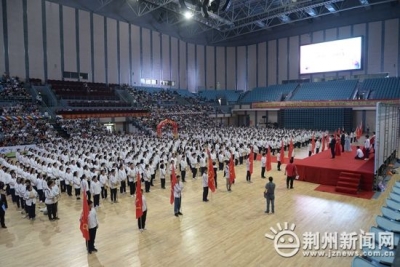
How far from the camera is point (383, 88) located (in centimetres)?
2920

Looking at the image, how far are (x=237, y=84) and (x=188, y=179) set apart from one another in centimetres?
3318

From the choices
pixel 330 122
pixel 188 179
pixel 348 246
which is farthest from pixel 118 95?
pixel 348 246

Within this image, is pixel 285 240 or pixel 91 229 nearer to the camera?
pixel 91 229

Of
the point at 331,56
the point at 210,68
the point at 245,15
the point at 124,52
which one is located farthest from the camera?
the point at 210,68

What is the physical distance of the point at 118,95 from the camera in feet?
104

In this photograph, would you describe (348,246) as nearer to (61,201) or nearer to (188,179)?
(188,179)

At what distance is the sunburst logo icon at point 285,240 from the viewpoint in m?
6.22

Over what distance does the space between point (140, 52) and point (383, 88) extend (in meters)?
28.1

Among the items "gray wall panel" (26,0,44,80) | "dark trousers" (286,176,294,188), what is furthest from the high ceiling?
"dark trousers" (286,176,294,188)

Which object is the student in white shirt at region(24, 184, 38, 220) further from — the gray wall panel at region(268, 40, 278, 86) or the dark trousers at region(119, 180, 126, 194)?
the gray wall panel at region(268, 40, 278, 86)

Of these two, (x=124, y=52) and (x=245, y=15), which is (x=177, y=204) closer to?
(x=124, y=52)

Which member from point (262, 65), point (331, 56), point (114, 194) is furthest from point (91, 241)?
point (262, 65)

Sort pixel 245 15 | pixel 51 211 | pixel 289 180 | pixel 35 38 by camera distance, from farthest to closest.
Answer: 1. pixel 245 15
2. pixel 35 38
3. pixel 289 180
4. pixel 51 211

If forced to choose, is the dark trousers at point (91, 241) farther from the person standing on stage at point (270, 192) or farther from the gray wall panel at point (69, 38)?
the gray wall panel at point (69, 38)
